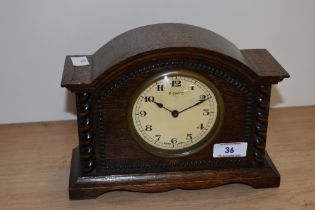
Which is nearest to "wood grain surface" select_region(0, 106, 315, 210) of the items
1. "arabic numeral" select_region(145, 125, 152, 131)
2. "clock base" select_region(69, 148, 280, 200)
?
"clock base" select_region(69, 148, 280, 200)

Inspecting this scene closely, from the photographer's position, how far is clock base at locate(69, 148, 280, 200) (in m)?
0.93

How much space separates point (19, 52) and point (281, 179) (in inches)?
27.1

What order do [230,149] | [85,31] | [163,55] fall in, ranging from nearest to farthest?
1. [163,55]
2. [230,149]
3. [85,31]

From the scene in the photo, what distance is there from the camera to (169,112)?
2.94 feet

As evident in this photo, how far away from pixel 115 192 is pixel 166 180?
0.11 metres

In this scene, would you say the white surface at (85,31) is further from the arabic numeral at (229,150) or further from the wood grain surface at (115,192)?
the arabic numeral at (229,150)

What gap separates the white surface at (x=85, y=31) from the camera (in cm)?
111

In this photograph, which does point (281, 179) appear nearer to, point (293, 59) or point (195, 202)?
point (195, 202)

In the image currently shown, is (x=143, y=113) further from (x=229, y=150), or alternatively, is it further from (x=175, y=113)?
(x=229, y=150)

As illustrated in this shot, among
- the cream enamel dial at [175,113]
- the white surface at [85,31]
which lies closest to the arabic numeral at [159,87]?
the cream enamel dial at [175,113]

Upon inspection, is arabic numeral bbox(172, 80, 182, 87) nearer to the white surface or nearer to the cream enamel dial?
the cream enamel dial

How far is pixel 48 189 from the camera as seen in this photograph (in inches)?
37.9

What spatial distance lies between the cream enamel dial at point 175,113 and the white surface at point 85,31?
32cm

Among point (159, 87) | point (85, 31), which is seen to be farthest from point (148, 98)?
point (85, 31)
